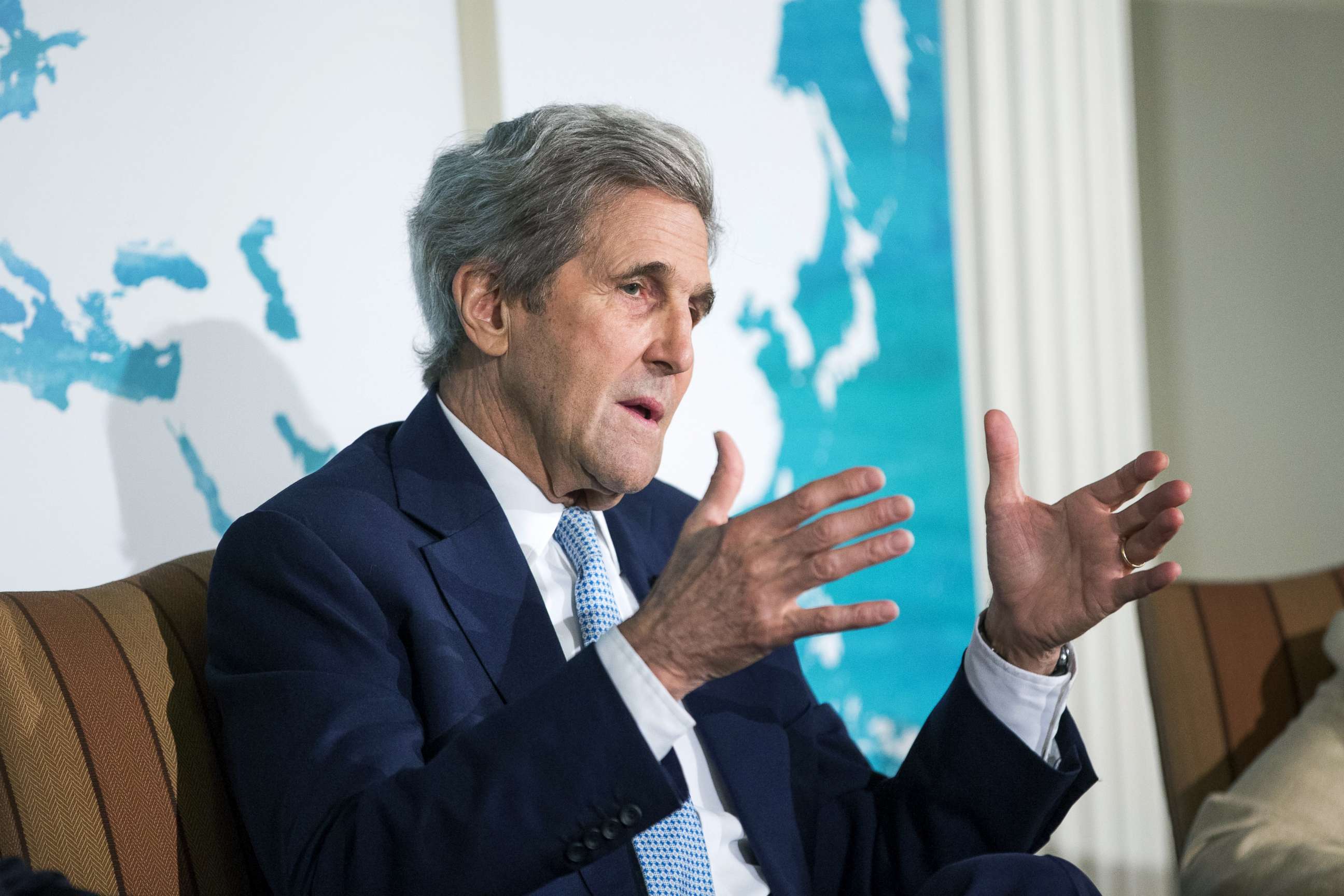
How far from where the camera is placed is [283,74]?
6.48 feet

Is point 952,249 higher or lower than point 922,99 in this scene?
lower

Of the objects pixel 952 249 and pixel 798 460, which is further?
pixel 952 249

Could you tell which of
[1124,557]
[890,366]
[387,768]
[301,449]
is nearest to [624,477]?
[387,768]

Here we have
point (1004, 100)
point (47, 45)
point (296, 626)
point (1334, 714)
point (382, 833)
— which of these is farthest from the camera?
point (1004, 100)

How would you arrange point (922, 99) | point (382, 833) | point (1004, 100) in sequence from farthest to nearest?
point (922, 99) < point (1004, 100) < point (382, 833)

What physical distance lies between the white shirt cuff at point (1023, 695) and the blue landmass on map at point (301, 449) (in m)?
1.13

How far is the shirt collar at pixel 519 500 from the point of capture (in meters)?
1.39

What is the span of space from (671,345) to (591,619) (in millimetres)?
346

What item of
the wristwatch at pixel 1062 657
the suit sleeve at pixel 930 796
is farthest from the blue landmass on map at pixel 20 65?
the wristwatch at pixel 1062 657

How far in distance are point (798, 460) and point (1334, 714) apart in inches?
48.2

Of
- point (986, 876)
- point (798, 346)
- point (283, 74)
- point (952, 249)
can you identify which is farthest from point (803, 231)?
point (986, 876)

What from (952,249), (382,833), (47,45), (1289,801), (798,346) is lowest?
(1289,801)

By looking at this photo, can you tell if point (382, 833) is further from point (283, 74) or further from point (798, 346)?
point (798, 346)

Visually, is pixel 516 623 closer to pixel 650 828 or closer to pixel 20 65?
pixel 650 828
